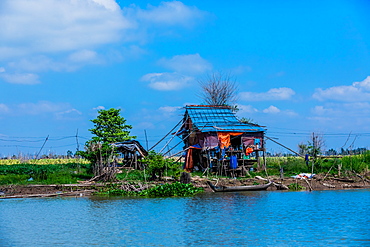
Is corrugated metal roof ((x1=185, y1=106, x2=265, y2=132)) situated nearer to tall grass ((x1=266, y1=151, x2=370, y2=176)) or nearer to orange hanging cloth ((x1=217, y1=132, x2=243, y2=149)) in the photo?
orange hanging cloth ((x1=217, y1=132, x2=243, y2=149))

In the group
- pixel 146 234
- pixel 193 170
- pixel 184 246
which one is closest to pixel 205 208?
pixel 146 234

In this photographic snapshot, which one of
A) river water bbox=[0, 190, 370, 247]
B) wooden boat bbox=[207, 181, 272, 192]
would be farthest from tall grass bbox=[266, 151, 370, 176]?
river water bbox=[0, 190, 370, 247]

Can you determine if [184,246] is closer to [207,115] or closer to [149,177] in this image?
[149,177]

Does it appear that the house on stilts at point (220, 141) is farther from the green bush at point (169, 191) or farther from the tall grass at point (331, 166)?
the green bush at point (169, 191)

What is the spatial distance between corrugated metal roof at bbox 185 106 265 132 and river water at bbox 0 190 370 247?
28.2 feet

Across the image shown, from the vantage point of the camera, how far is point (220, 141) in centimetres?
2750

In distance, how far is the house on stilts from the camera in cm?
2628

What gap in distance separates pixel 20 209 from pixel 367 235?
11.8m

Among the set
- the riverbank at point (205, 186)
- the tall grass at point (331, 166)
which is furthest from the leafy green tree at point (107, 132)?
the tall grass at point (331, 166)

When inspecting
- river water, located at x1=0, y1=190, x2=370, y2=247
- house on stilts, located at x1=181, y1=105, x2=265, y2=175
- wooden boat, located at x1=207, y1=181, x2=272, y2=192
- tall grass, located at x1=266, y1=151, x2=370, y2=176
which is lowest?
river water, located at x1=0, y1=190, x2=370, y2=247

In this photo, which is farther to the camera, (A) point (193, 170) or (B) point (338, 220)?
(A) point (193, 170)

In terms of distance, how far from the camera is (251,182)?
22172mm

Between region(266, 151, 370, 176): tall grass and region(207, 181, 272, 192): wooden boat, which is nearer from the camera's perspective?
region(207, 181, 272, 192): wooden boat

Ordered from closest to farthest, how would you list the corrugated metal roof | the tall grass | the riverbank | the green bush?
1. the green bush
2. the riverbank
3. the tall grass
4. the corrugated metal roof
